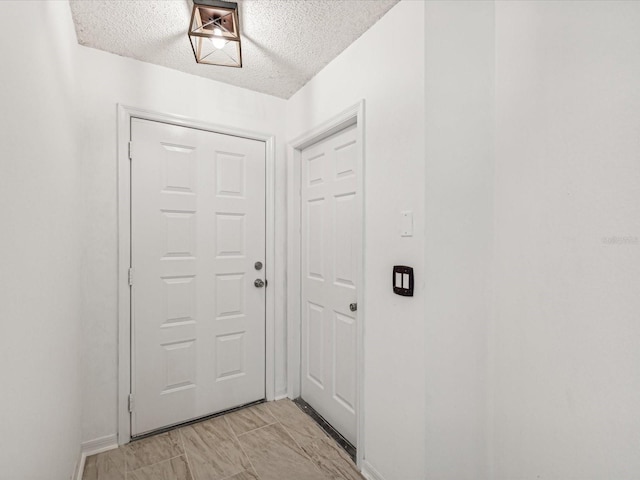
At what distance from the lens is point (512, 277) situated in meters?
1.36

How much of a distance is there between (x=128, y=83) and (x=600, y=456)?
295 cm

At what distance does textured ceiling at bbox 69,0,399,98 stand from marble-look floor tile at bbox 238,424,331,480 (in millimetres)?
2436

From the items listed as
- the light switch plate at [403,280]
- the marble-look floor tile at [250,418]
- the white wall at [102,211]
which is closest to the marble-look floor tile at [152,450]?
the white wall at [102,211]

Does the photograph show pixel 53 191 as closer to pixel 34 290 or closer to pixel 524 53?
pixel 34 290

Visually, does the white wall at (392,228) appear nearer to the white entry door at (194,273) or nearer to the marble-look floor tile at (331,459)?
the marble-look floor tile at (331,459)

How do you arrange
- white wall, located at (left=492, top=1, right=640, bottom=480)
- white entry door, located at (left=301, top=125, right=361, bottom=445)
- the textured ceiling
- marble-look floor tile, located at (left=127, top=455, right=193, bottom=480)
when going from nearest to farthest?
white wall, located at (left=492, top=1, right=640, bottom=480) < the textured ceiling < marble-look floor tile, located at (left=127, top=455, right=193, bottom=480) < white entry door, located at (left=301, top=125, right=361, bottom=445)

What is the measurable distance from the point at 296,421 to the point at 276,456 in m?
0.34

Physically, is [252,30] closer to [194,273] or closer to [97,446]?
[194,273]

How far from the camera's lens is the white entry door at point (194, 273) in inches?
77.2

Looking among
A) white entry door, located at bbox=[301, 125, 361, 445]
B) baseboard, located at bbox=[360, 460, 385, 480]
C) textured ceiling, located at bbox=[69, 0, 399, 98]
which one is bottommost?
baseboard, located at bbox=[360, 460, 385, 480]

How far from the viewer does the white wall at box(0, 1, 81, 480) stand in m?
0.71

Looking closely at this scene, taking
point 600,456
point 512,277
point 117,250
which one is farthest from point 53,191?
point 600,456

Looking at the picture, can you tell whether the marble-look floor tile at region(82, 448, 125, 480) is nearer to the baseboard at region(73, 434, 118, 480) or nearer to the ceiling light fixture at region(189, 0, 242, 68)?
the baseboard at region(73, 434, 118, 480)

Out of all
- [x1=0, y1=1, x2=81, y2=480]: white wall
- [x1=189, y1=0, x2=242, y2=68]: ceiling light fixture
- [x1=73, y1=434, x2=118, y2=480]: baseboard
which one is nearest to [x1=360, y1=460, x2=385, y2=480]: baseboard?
[x1=0, y1=1, x2=81, y2=480]: white wall
